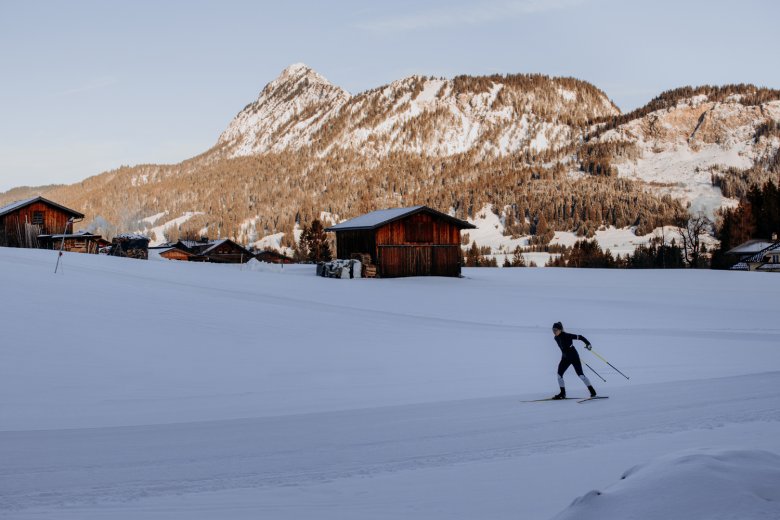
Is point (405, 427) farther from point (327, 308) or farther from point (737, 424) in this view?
point (327, 308)

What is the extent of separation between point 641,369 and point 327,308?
15.3 meters

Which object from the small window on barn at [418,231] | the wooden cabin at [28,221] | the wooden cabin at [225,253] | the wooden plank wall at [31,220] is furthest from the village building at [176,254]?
the small window on barn at [418,231]

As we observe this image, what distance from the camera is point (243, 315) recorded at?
2503 cm

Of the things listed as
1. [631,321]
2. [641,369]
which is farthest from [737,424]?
[631,321]

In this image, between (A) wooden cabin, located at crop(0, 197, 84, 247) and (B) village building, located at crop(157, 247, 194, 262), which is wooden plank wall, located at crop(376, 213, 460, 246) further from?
(B) village building, located at crop(157, 247, 194, 262)

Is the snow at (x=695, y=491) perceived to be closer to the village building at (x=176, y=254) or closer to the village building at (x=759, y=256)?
the village building at (x=759, y=256)

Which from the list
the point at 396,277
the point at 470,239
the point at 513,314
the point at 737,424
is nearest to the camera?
the point at 737,424

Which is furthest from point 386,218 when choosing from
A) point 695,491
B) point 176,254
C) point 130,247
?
point 695,491

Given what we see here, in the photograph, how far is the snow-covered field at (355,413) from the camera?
705 cm

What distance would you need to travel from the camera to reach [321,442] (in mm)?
10281

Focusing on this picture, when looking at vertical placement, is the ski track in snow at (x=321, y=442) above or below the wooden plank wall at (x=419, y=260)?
below

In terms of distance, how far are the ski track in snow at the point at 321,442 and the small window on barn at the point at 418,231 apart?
40.0m

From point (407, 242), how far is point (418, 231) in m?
1.44

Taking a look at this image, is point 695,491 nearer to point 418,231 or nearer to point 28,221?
point 418,231
